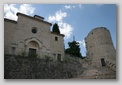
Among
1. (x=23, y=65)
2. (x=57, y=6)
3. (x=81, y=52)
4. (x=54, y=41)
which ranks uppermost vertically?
(x=57, y=6)

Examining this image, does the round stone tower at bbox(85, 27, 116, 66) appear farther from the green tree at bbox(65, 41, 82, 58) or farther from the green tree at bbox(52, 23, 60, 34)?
the green tree at bbox(52, 23, 60, 34)

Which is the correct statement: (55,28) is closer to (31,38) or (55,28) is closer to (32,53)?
(31,38)

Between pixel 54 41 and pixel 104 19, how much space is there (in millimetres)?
1176

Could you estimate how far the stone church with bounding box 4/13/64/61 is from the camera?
140 inches

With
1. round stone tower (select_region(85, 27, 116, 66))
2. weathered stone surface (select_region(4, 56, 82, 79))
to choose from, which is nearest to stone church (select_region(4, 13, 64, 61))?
weathered stone surface (select_region(4, 56, 82, 79))

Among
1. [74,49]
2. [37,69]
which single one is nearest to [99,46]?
[74,49]

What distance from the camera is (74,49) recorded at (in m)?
3.75

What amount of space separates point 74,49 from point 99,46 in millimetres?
548

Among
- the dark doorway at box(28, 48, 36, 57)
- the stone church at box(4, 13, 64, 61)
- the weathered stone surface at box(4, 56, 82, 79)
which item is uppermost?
the stone church at box(4, 13, 64, 61)

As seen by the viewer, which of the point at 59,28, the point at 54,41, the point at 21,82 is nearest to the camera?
the point at 21,82

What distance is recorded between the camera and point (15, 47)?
140 inches

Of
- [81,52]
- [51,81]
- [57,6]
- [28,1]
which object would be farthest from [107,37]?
[28,1]

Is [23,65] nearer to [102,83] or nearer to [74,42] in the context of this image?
[74,42]

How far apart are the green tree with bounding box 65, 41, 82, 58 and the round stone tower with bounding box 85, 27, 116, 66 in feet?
0.65
